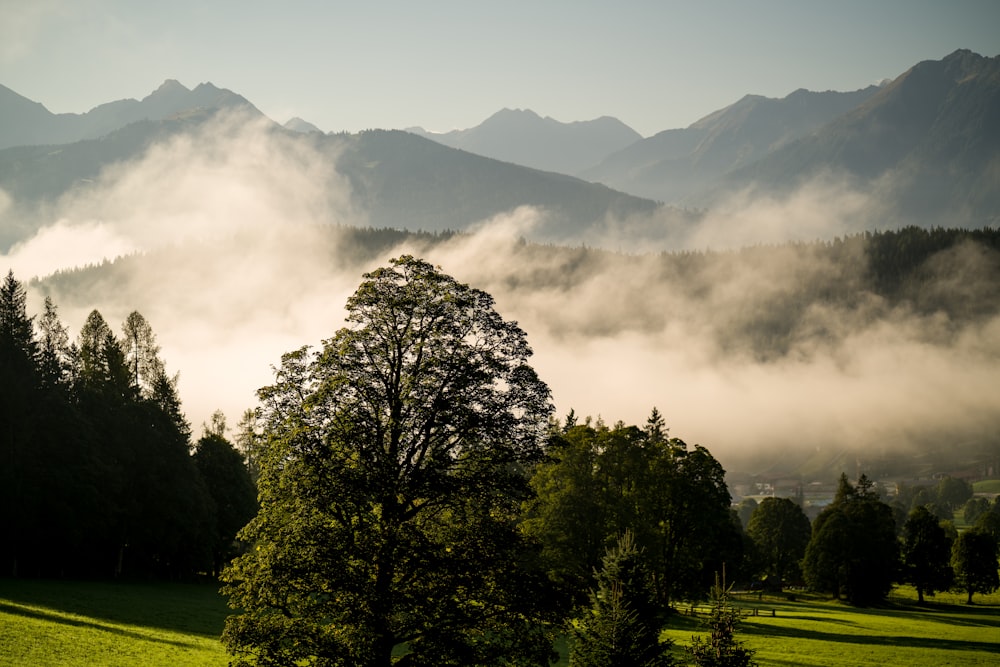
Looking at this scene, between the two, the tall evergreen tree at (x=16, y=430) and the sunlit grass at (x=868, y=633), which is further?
the tall evergreen tree at (x=16, y=430)

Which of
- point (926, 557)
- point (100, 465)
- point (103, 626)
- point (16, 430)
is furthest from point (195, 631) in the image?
point (926, 557)

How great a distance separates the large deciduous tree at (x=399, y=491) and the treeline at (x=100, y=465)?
4695 cm

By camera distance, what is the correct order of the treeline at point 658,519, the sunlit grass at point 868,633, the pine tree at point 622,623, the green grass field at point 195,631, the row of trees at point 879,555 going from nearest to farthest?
the pine tree at point 622,623
the green grass field at point 195,631
the sunlit grass at point 868,633
the treeline at point 658,519
the row of trees at point 879,555

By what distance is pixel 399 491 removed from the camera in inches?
914

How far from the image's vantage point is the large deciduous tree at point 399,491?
22578 millimetres

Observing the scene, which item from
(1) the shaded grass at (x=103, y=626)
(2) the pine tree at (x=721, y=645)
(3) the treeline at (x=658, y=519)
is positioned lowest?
(1) the shaded grass at (x=103, y=626)

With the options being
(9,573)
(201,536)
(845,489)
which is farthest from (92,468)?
(845,489)

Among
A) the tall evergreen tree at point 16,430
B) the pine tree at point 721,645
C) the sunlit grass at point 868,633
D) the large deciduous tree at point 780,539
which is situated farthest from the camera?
the large deciduous tree at point 780,539

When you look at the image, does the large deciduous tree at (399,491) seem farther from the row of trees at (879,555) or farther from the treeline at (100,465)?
the row of trees at (879,555)

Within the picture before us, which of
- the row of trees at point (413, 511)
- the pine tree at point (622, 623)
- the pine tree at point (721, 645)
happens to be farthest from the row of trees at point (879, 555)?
the pine tree at point (721, 645)

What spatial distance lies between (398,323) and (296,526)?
7.25 meters

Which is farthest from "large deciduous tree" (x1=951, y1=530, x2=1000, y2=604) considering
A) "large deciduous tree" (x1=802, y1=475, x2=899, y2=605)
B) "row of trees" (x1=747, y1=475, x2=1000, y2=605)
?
"large deciduous tree" (x1=802, y1=475, x2=899, y2=605)

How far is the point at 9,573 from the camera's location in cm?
6041

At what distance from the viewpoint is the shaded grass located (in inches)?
1372
